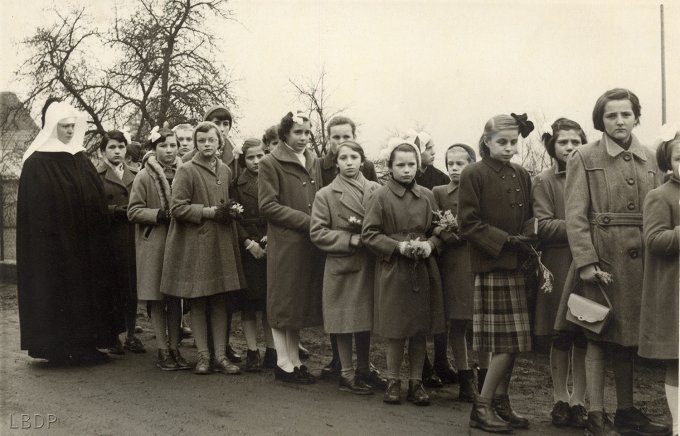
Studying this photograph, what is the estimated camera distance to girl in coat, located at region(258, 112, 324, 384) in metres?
5.83

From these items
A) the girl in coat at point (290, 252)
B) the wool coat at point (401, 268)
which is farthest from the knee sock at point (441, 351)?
the girl in coat at point (290, 252)

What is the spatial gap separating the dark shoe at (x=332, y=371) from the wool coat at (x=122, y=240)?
2.42 meters

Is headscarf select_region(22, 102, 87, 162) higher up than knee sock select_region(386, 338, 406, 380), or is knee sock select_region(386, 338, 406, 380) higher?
headscarf select_region(22, 102, 87, 162)

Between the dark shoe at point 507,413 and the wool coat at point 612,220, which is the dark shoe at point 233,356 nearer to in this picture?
the dark shoe at point 507,413

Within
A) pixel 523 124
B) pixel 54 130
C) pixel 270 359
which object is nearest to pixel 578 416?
pixel 523 124

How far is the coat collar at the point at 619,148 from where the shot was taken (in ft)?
14.7

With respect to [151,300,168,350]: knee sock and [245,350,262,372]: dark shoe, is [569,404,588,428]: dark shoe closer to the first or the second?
[245,350,262,372]: dark shoe

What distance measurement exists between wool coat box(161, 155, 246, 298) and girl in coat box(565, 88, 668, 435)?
2.90 metres

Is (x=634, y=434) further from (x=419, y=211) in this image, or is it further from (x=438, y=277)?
(x=419, y=211)

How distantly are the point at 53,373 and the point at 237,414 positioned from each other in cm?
225

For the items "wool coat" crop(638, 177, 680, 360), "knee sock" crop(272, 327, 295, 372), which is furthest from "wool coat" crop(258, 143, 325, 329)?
"wool coat" crop(638, 177, 680, 360)

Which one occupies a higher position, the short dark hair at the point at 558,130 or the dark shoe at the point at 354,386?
the short dark hair at the point at 558,130

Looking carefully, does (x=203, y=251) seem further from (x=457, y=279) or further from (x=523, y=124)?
(x=523, y=124)

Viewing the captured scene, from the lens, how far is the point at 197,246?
20.0ft
